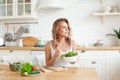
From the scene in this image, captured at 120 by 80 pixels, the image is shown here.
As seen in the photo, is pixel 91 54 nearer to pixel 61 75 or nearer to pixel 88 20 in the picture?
pixel 88 20

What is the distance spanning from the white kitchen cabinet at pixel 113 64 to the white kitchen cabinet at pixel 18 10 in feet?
5.05

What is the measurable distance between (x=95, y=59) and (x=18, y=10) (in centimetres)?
167

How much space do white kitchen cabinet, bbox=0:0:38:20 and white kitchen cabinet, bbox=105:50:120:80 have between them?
1.54m

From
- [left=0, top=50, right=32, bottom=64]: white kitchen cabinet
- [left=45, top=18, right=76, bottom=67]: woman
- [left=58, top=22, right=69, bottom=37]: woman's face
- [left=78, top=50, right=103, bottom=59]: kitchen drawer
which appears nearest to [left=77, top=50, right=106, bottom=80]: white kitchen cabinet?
[left=78, top=50, right=103, bottom=59]: kitchen drawer

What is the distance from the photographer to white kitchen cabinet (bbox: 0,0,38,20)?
3.90m

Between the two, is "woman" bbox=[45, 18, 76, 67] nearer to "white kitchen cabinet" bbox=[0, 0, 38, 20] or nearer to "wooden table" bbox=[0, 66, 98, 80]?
"wooden table" bbox=[0, 66, 98, 80]

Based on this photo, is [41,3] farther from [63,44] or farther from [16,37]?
[63,44]

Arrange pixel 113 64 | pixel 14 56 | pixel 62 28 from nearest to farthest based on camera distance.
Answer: pixel 62 28 < pixel 113 64 < pixel 14 56

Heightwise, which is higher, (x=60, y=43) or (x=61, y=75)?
(x=60, y=43)

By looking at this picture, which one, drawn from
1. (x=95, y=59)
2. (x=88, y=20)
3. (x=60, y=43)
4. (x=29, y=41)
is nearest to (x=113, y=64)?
(x=95, y=59)

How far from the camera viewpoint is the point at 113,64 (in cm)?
352

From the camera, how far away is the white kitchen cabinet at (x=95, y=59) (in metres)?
3.54

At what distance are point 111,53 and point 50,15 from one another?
1414 millimetres

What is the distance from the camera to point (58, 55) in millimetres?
2145
